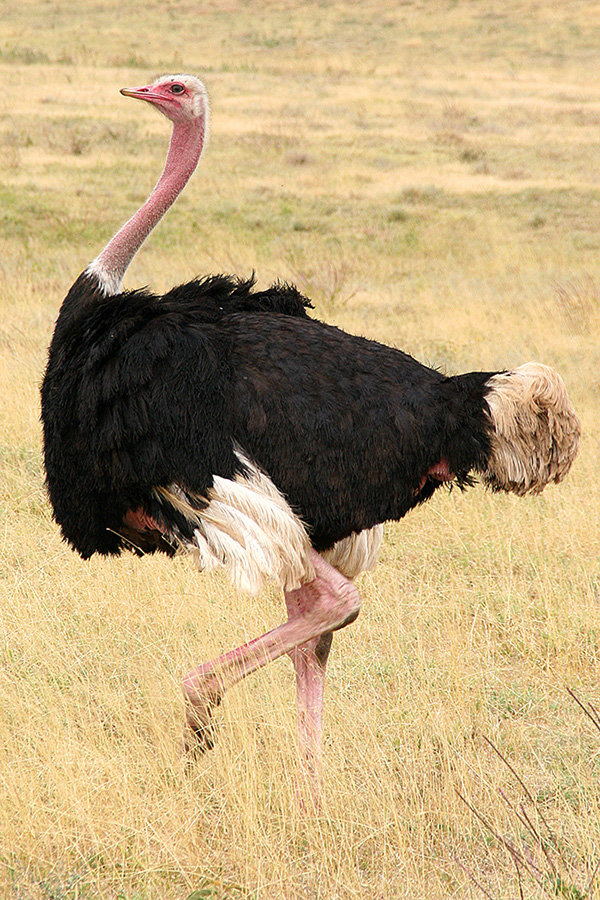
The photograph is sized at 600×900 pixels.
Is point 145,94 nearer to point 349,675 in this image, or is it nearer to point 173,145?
point 173,145

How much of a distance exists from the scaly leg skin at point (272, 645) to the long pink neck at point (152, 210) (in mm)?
1139

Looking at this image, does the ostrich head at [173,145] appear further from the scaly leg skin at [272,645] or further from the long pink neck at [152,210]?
the scaly leg skin at [272,645]

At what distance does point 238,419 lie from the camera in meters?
2.90

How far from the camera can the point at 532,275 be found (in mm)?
11625

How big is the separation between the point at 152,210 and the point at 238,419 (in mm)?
1072

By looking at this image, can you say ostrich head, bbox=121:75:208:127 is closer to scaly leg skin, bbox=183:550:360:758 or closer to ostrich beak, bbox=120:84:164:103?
ostrich beak, bbox=120:84:164:103

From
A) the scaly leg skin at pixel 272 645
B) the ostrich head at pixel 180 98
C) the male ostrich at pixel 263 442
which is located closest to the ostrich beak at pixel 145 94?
the ostrich head at pixel 180 98

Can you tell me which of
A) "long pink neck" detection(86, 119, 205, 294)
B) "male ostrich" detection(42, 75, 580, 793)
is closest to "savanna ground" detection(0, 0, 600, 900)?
"male ostrich" detection(42, 75, 580, 793)

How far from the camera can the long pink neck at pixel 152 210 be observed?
3.46m

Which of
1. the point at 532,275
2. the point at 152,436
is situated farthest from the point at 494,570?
the point at 532,275

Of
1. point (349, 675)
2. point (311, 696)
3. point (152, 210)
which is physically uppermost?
point (152, 210)

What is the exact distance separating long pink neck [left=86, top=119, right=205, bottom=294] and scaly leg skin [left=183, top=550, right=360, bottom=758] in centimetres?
114

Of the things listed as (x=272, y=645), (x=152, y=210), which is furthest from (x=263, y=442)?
(x=152, y=210)

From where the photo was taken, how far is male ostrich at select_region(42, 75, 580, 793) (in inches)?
113
